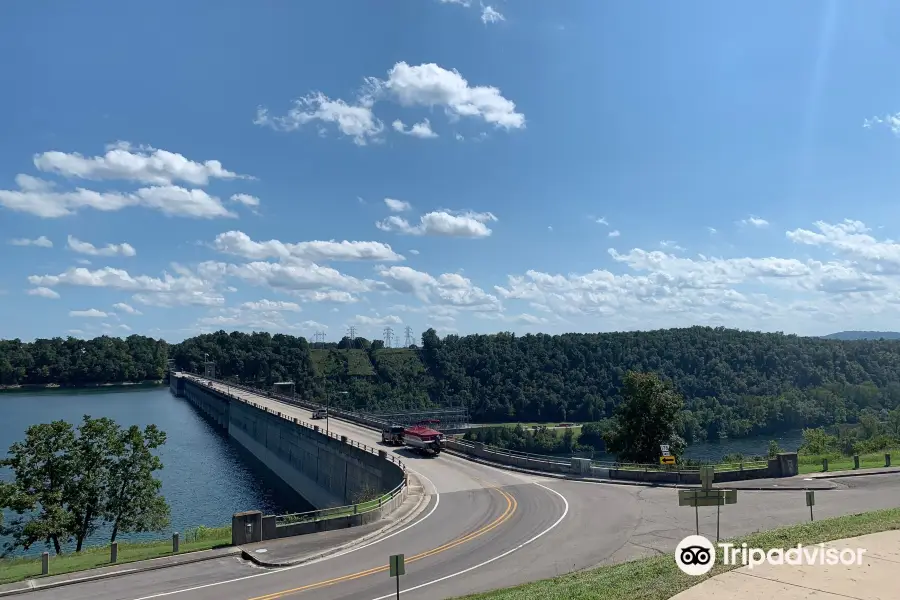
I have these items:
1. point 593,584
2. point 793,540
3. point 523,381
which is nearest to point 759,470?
point 793,540

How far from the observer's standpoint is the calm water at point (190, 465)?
56875mm

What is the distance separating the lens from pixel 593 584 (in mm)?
15102

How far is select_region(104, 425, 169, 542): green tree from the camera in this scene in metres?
36.8

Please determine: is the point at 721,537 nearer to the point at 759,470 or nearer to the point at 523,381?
the point at 759,470

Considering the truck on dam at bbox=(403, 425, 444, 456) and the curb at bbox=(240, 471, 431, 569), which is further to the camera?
the truck on dam at bbox=(403, 425, 444, 456)

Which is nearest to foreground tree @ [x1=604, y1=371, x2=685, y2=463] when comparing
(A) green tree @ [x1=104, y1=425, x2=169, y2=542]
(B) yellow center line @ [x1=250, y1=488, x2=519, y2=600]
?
(B) yellow center line @ [x1=250, y1=488, x2=519, y2=600]

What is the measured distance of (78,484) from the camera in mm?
35281

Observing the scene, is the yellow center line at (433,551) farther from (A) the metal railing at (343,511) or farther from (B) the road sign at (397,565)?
(B) the road sign at (397,565)

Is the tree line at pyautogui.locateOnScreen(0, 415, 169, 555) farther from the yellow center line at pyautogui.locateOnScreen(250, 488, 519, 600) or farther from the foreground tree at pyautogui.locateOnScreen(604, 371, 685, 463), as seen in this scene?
the foreground tree at pyautogui.locateOnScreen(604, 371, 685, 463)

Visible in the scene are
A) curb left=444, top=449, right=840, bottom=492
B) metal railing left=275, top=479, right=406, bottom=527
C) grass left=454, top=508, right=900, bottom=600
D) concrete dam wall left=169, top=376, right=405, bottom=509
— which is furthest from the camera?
concrete dam wall left=169, top=376, right=405, bottom=509

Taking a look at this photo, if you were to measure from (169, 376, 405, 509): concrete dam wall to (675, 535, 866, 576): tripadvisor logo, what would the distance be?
24.6 m

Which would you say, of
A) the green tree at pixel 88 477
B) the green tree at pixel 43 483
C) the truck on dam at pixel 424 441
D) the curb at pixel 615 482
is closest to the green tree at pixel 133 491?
the green tree at pixel 88 477

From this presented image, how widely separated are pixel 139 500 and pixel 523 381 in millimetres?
166146

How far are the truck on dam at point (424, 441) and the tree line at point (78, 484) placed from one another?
1978cm
